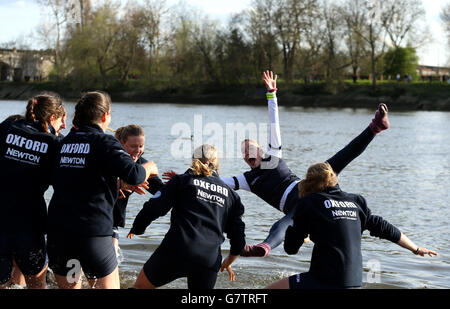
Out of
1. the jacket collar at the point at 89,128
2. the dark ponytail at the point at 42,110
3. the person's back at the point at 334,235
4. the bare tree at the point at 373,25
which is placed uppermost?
the bare tree at the point at 373,25

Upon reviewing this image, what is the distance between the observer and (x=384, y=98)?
236ft

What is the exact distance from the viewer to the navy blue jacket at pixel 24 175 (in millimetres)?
5090

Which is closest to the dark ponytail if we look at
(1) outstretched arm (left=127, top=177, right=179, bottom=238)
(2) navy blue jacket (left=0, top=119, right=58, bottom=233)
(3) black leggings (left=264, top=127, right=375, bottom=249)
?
(2) navy blue jacket (left=0, top=119, right=58, bottom=233)

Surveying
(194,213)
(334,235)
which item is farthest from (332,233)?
(194,213)

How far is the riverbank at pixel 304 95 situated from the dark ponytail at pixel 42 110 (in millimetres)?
66311

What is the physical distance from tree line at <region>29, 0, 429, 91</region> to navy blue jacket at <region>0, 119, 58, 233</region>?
71.9 meters

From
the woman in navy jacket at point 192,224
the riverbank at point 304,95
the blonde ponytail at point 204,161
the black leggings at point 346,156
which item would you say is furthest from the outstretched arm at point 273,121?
the riverbank at point 304,95

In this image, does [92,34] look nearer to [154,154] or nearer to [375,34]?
[375,34]

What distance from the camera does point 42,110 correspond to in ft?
17.4

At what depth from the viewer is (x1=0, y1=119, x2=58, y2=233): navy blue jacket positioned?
509 cm

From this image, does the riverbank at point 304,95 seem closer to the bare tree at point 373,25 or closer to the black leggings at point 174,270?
the bare tree at point 373,25

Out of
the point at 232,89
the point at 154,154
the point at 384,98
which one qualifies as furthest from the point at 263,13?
the point at 154,154

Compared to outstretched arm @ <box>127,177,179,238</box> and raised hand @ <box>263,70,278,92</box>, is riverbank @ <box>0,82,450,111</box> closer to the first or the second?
raised hand @ <box>263,70,278,92</box>

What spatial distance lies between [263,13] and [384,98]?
18854 mm
